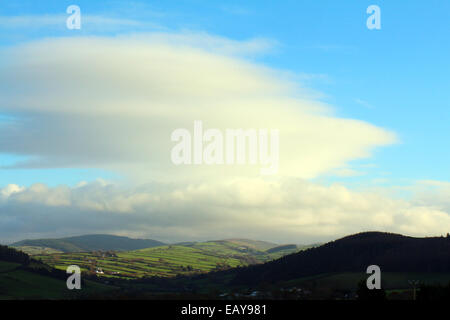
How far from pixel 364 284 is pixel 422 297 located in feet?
68.1
